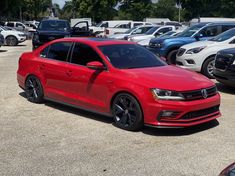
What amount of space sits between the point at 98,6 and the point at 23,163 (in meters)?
64.6

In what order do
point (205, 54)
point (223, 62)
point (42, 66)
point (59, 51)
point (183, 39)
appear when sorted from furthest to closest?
point (183, 39)
point (205, 54)
point (223, 62)
point (42, 66)
point (59, 51)

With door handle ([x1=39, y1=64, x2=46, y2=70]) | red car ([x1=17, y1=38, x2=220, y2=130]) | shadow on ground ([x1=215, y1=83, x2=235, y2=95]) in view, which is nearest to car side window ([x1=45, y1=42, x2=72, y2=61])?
red car ([x1=17, y1=38, x2=220, y2=130])

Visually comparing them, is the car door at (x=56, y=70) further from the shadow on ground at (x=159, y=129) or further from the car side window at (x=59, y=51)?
the shadow on ground at (x=159, y=129)

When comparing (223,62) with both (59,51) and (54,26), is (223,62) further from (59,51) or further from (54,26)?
(54,26)

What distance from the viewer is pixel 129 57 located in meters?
7.79

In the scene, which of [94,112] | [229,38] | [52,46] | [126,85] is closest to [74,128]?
[94,112]

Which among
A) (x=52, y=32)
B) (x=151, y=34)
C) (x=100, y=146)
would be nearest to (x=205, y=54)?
(x=100, y=146)

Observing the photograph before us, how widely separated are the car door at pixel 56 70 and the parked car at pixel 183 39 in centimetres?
778

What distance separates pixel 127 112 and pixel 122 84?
450 millimetres

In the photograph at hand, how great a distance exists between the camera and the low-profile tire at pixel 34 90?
8.95 metres

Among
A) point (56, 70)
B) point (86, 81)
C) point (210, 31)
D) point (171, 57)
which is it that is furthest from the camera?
point (210, 31)

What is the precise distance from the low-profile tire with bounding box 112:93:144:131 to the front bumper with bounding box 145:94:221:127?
161 millimetres

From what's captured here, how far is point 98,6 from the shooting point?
6862 cm

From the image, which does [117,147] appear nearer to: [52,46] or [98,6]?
[52,46]
